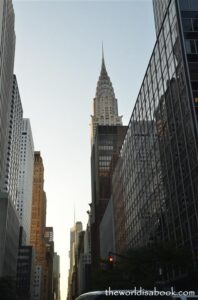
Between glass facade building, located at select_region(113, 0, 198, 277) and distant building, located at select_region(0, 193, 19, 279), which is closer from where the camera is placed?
glass facade building, located at select_region(113, 0, 198, 277)

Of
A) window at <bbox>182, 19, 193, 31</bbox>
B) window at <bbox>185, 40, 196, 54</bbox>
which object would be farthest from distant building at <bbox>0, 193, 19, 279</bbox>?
window at <bbox>182, 19, 193, 31</bbox>

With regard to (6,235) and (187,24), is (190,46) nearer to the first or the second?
(187,24)

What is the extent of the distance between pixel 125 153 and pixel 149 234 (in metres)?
29.1

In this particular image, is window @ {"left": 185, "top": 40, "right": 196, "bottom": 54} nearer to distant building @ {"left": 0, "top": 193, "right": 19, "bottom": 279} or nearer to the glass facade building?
the glass facade building

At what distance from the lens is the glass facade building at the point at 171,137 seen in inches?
1913

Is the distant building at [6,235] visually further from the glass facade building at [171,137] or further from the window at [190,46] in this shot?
the window at [190,46]

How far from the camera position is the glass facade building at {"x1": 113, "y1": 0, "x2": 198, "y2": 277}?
159 feet

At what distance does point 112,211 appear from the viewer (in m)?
117

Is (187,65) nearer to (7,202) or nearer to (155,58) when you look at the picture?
(155,58)

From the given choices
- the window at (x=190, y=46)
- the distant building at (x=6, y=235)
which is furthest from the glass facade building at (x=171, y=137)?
the distant building at (x=6, y=235)

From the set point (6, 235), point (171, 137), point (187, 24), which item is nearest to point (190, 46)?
point (187, 24)

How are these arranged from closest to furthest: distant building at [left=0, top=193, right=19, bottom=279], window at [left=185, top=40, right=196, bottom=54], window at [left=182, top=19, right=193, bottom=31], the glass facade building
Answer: the glass facade building < window at [left=185, top=40, right=196, bottom=54] < window at [left=182, top=19, right=193, bottom=31] < distant building at [left=0, top=193, right=19, bottom=279]

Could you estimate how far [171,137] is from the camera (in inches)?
2190

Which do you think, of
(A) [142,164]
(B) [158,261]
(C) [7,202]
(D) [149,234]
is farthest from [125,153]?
(C) [7,202]
